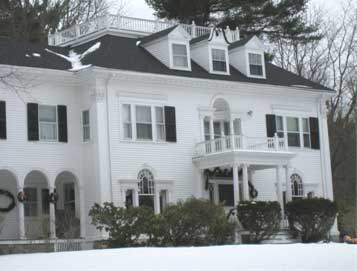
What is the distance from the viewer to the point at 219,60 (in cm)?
4266

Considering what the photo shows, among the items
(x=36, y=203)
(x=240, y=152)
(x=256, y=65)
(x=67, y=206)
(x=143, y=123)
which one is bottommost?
(x=67, y=206)

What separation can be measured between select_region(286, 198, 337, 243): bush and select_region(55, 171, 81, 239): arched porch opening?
9329mm

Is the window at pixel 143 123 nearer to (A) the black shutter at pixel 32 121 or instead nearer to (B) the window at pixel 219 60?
(A) the black shutter at pixel 32 121

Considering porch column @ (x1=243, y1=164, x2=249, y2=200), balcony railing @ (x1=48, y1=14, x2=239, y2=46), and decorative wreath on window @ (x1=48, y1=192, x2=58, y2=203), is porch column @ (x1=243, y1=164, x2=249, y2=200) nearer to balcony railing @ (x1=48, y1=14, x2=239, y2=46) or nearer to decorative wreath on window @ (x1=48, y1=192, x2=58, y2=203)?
decorative wreath on window @ (x1=48, y1=192, x2=58, y2=203)

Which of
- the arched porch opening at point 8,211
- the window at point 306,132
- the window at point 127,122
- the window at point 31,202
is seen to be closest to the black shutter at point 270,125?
the window at point 306,132

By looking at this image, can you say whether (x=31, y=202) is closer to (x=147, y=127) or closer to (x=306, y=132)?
(x=147, y=127)

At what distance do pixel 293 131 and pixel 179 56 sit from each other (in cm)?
701

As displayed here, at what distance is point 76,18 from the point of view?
2157 inches

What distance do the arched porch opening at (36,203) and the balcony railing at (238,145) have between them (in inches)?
275

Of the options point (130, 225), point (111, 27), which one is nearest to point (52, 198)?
point (130, 225)

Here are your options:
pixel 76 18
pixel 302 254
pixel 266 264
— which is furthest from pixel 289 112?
pixel 266 264

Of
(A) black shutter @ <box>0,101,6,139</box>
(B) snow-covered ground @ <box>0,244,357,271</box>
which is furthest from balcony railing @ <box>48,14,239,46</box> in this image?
(B) snow-covered ground @ <box>0,244,357,271</box>

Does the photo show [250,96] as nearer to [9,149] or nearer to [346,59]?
[9,149]

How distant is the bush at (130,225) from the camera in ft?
98.8
